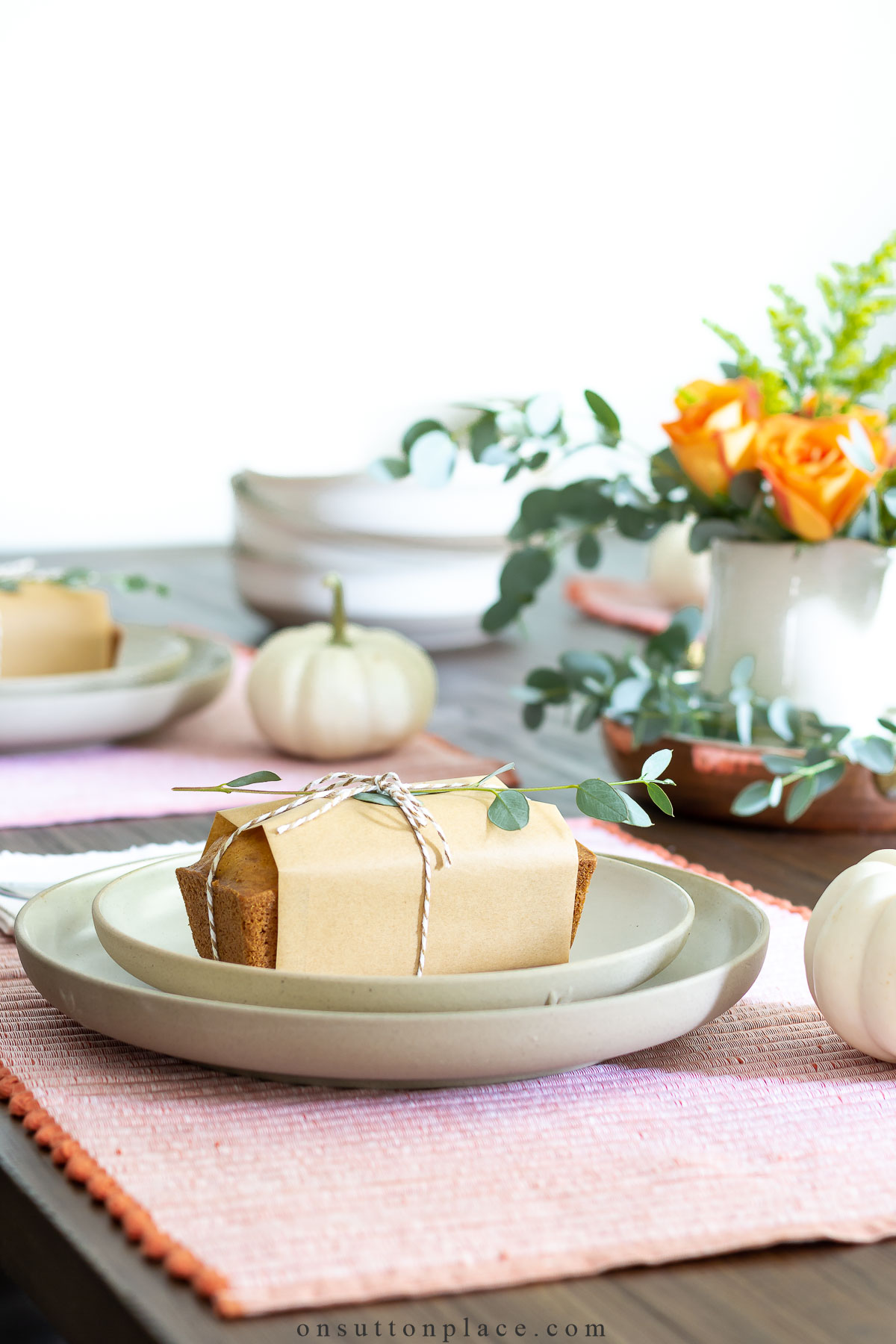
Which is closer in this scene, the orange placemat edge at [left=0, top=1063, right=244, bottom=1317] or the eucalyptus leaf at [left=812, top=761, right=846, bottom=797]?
the orange placemat edge at [left=0, top=1063, right=244, bottom=1317]

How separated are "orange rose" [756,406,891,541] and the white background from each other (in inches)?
73.4

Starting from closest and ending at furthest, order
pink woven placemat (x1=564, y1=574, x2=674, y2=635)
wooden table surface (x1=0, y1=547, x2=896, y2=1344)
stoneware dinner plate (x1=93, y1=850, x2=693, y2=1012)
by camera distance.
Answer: wooden table surface (x1=0, y1=547, x2=896, y2=1344)
stoneware dinner plate (x1=93, y1=850, x2=693, y2=1012)
pink woven placemat (x1=564, y1=574, x2=674, y2=635)

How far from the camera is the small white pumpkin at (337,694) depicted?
1139 mm

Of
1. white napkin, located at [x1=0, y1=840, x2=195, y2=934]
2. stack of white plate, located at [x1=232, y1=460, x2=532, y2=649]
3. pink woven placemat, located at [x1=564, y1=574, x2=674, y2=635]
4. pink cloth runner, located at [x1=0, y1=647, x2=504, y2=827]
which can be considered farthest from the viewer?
pink woven placemat, located at [x1=564, y1=574, x2=674, y2=635]

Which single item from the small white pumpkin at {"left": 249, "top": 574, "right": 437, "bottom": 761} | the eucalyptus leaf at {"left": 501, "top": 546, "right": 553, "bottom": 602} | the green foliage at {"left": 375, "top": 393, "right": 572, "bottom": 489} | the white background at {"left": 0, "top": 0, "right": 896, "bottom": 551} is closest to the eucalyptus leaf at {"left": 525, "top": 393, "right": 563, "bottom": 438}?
the green foliage at {"left": 375, "top": 393, "right": 572, "bottom": 489}

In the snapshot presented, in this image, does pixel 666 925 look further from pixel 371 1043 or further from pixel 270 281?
pixel 270 281

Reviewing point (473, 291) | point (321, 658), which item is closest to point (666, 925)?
point (321, 658)

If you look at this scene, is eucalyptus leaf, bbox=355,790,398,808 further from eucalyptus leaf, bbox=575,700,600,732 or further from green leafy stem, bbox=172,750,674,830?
eucalyptus leaf, bbox=575,700,600,732

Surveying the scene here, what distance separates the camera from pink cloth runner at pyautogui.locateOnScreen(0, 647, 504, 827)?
3.23 ft

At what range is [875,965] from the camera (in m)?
0.55

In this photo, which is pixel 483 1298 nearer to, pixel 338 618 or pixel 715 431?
pixel 715 431

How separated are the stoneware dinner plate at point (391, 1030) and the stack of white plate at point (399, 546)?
106 centimetres

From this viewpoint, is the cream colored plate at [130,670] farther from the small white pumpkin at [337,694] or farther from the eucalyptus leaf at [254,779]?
the eucalyptus leaf at [254,779]

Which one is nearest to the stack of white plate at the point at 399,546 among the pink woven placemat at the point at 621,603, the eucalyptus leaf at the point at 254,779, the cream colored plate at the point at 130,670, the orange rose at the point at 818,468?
the pink woven placemat at the point at 621,603
